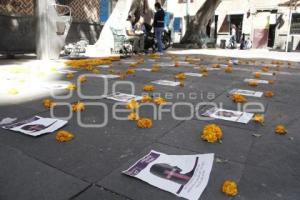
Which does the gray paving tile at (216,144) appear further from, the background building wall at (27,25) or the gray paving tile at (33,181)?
the background building wall at (27,25)

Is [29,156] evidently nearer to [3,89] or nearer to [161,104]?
[161,104]

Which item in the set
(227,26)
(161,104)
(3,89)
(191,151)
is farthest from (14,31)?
(227,26)

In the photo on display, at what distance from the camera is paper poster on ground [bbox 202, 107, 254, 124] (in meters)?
3.56

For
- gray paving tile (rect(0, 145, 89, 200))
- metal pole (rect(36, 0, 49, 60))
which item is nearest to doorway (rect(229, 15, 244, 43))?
metal pole (rect(36, 0, 49, 60))

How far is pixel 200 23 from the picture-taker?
61.4 feet

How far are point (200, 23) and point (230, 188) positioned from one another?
17.8 metres

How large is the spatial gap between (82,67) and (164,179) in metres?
6.06

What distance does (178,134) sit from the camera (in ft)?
10.1

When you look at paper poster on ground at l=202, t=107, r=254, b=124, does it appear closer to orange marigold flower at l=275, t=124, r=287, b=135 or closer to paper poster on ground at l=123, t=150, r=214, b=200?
orange marigold flower at l=275, t=124, r=287, b=135

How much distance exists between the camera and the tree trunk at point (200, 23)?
60.2 feet

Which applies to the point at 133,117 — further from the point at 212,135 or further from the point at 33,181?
the point at 33,181

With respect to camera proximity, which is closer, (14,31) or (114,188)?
(114,188)

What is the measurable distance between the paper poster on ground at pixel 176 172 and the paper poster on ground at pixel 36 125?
1154 millimetres

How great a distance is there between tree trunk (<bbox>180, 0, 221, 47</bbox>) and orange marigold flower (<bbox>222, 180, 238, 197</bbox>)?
17372 millimetres
